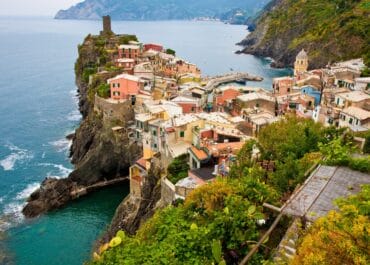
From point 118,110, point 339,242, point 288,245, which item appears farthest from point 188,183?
point 118,110

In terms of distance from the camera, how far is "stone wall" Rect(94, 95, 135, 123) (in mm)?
44575

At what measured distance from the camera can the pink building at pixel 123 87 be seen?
45875 millimetres

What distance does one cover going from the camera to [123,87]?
46.1m

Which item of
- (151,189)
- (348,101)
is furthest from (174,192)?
(348,101)

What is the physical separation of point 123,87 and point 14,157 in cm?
1754

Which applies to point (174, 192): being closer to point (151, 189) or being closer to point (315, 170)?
point (151, 189)

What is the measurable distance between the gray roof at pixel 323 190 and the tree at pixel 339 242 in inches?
104

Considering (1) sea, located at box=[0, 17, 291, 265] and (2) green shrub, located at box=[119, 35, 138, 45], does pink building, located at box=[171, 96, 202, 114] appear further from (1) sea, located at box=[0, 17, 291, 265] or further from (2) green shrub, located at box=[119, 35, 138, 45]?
(2) green shrub, located at box=[119, 35, 138, 45]

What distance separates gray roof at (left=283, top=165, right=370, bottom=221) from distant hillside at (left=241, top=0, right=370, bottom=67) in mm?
45763

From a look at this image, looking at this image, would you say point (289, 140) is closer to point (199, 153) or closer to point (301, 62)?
point (199, 153)

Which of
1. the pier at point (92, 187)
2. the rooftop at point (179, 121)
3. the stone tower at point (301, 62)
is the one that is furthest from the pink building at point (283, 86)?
the pier at point (92, 187)

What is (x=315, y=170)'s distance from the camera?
14.2 meters

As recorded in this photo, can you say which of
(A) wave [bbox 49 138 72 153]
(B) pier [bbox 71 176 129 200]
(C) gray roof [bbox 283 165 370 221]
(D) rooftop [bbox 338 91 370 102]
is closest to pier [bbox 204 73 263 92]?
(A) wave [bbox 49 138 72 153]

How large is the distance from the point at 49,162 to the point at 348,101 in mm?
35697
